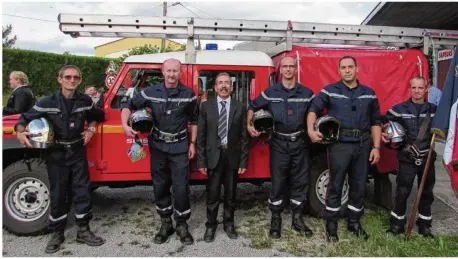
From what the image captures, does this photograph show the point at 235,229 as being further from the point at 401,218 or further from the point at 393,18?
the point at 393,18

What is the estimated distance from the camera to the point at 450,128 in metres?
3.70

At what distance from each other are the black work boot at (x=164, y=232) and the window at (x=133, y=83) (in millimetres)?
1388

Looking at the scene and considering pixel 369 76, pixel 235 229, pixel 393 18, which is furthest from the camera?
pixel 393 18

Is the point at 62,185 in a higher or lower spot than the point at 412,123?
lower

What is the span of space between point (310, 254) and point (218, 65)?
7.32ft

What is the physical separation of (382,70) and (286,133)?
161 centimetres

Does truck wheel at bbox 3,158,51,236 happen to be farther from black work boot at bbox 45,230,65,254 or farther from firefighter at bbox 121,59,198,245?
firefighter at bbox 121,59,198,245

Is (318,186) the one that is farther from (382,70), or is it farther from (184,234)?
(184,234)

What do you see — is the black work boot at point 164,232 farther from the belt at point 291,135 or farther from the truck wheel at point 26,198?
the belt at point 291,135

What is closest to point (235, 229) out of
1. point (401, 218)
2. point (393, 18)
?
point (401, 218)

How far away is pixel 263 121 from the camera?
393 cm

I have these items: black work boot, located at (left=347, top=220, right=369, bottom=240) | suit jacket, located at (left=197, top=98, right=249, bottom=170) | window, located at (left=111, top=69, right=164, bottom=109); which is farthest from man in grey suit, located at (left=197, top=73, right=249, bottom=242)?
black work boot, located at (left=347, top=220, right=369, bottom=240)

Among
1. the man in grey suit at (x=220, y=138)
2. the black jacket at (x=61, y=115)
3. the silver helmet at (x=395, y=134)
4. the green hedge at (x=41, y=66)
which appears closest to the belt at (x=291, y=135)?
the man in grey suit at (x=220, y=138)

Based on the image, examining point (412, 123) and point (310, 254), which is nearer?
point (310, 254)
